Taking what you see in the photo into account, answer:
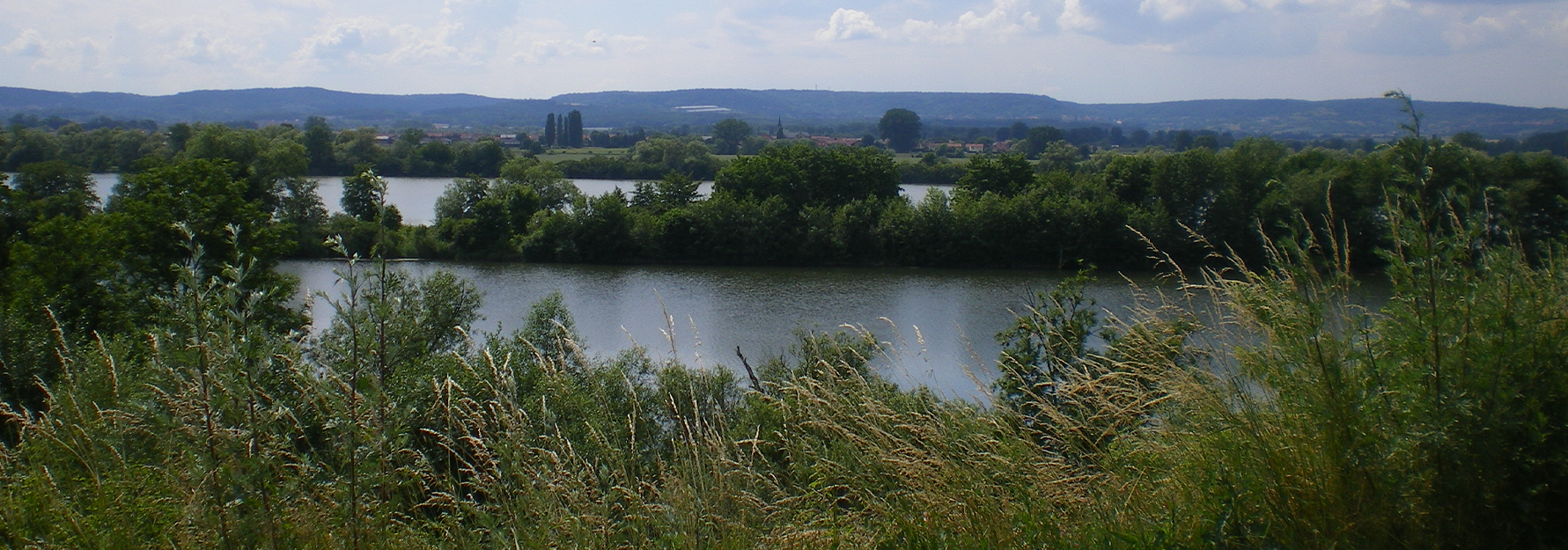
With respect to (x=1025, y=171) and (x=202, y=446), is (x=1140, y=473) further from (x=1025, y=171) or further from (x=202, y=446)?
(x=1025, y=171)

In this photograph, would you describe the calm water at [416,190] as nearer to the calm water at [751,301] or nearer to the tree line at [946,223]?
the tree line at [946,223]

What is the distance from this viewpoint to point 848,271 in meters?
37.8

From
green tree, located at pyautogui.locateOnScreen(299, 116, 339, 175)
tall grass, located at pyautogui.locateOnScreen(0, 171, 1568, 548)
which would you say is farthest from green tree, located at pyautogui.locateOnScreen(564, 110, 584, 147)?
tall grass, located at pyautogui.locateOnScreen(0, 171, 1568, 548)

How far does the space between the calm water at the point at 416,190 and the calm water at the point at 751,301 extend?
9.91 metres

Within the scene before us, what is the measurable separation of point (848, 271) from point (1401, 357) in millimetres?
35338

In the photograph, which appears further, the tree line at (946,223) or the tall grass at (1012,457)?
the tree line at (946,223)

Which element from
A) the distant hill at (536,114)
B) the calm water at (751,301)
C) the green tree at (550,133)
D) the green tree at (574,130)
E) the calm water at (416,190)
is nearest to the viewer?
the calm water at (751,301)

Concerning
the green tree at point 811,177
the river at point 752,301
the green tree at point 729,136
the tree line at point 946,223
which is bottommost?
the river at point 752,301

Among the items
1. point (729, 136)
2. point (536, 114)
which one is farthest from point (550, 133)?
point (536, 114)

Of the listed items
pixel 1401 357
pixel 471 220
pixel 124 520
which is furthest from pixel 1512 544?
pixel 471 220

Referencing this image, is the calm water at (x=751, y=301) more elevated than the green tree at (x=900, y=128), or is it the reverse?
the green tree at (x=900, y=128)

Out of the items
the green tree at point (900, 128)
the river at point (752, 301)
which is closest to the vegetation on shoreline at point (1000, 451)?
the river at point (752, 301)

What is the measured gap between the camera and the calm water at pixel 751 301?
22.5 metres

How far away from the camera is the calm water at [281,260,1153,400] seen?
22.5 meters
